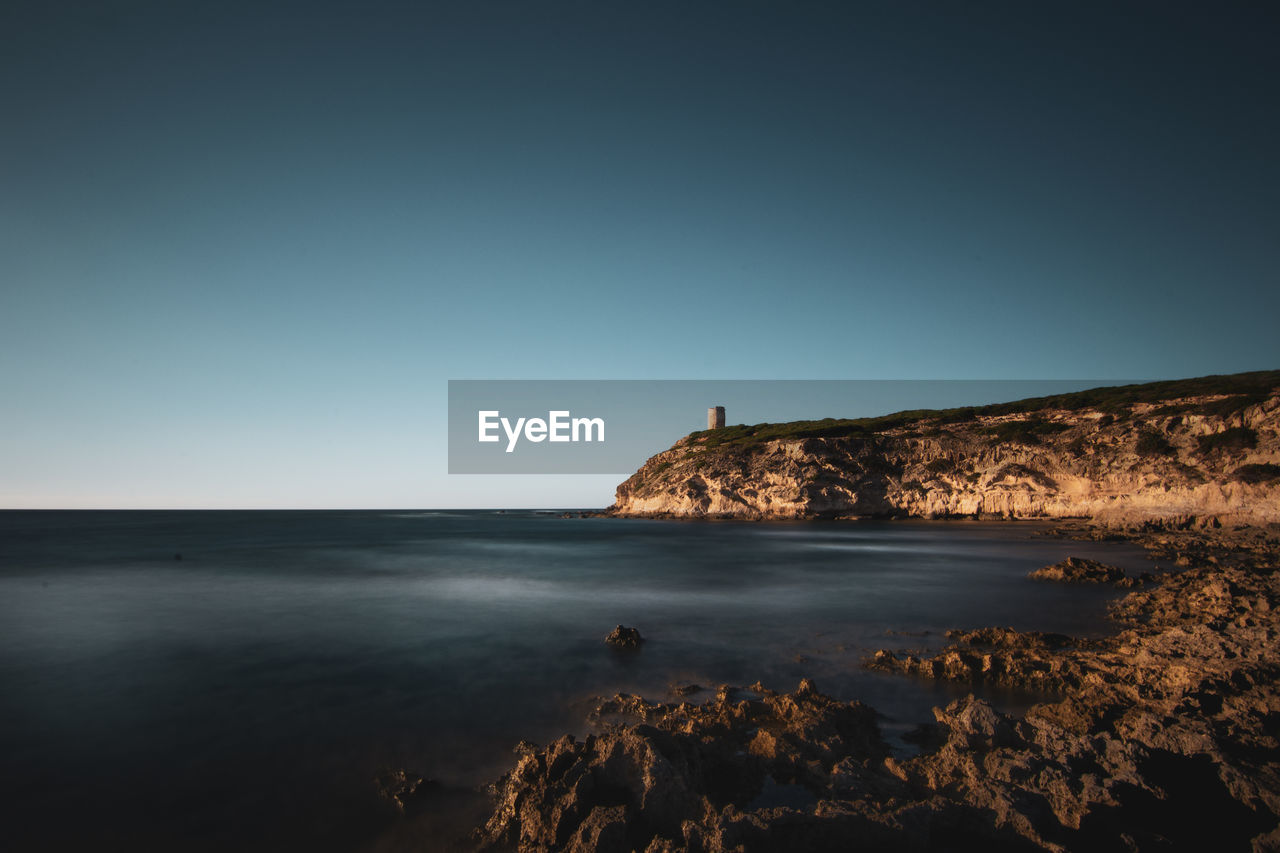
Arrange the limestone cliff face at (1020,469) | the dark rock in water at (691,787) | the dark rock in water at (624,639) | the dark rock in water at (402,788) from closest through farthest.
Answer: the dark rock in water at (691,787) → the dark rock in water at (402,788) → the dark rock in water at (624,639) → the limestone cliff face at (1020,469)

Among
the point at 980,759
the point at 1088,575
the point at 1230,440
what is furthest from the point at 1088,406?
the point at 980,759

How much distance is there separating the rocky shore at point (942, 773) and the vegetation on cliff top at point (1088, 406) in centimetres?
4513

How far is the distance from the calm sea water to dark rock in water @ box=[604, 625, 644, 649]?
1.00ft

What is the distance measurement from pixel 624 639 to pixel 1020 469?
5031 cm

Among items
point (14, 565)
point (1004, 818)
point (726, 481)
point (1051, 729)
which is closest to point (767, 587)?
point (1051, 729)

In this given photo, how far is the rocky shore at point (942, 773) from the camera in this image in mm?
3572

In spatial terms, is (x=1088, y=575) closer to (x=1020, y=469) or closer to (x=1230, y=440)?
(x=1230, y=440)

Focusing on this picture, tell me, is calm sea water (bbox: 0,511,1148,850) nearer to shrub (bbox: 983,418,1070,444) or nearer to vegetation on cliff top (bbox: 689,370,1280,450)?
vegetation on cliff top (bbox: 689,370,1280,450)

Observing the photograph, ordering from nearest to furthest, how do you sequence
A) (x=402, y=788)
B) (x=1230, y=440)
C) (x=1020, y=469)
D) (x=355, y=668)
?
(x=402, y=788) → (x=355, y=668) → (x=1230, y=440) → (x=1020, y=469)

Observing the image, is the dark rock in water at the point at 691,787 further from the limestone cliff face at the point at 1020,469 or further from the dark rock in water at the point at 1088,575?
the limestone cliff face at the point at 1020,469

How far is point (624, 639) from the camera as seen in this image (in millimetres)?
10406

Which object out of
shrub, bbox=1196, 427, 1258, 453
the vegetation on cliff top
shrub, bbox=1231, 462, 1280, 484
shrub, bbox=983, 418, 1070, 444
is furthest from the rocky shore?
shrub, bbox=983, 418, 1070, 444

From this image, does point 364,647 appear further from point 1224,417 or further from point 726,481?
point 726,481

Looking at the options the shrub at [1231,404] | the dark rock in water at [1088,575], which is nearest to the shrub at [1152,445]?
the shrub at [1231,404]
